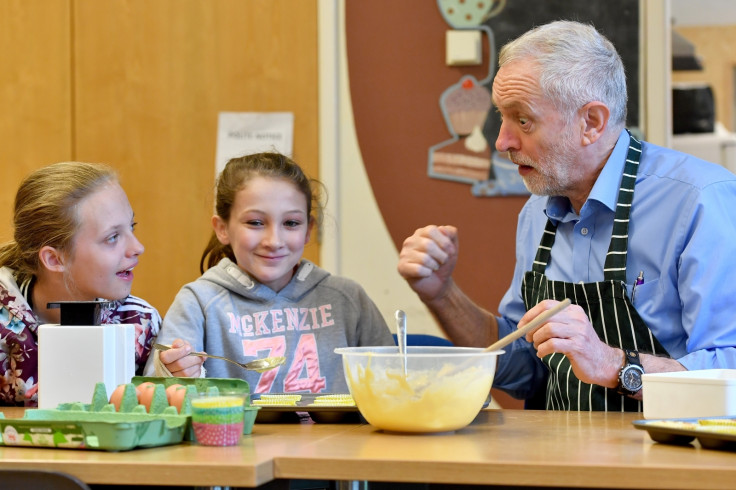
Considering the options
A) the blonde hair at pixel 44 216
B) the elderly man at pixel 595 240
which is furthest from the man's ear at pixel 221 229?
the elderly man at pixel 595 240

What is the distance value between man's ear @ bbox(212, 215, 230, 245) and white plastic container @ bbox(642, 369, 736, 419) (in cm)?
116

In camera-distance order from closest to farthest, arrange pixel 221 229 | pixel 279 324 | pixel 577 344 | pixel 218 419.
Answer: pixel 218 419
pixel 577 344
pixel 279 324
pixel 221 229

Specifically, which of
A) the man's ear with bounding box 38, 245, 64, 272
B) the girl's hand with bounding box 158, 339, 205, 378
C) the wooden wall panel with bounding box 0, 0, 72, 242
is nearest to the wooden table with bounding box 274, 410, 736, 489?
the girl's hand with bounding box 158, 339, 205, 378

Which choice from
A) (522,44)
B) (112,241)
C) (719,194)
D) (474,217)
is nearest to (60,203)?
(112,241)

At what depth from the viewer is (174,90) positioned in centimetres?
320

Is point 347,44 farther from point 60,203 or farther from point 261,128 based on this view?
point 60,203

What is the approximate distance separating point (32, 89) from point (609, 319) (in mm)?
2342

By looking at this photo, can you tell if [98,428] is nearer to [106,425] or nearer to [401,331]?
[106,425]

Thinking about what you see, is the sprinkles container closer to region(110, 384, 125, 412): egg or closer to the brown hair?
region(110, 384, 125, 412): egg

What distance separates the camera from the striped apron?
1.74m

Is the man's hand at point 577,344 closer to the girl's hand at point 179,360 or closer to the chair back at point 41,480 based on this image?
the girl's hand at point 179,360

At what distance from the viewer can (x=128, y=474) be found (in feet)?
3.19

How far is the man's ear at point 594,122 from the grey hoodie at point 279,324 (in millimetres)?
624

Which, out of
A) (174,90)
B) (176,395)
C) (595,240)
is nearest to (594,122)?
(595,240)
